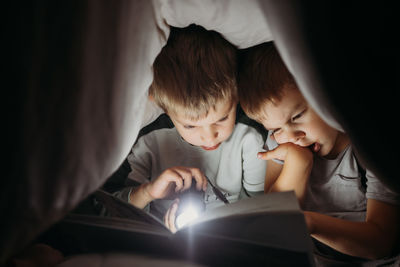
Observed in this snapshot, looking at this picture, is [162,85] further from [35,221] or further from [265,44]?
[35,221]

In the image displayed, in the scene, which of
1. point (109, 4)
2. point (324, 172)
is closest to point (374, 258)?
point (324, 172)

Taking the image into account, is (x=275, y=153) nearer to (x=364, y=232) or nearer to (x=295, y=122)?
(x=295, y=122)

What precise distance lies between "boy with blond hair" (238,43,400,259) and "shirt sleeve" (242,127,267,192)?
0.04 m

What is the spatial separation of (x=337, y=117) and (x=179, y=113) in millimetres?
469

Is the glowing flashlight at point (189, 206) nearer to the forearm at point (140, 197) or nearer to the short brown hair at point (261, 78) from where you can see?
the forearm at point (140, 197)

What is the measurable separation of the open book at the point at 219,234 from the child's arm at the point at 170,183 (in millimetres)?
237

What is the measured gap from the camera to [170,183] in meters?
0.94

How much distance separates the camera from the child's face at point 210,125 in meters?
0.83

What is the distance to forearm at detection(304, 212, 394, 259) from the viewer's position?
0.73 meters

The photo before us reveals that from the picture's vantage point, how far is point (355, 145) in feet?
1.58

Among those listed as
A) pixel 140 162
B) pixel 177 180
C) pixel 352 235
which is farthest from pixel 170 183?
pixel 352 235

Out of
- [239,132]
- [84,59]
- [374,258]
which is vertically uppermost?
[84,59]

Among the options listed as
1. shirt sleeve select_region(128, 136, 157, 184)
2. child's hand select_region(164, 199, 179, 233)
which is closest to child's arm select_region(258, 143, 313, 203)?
child's hand select_region(164, 199, 179, 233)

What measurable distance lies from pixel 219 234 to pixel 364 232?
447mm
